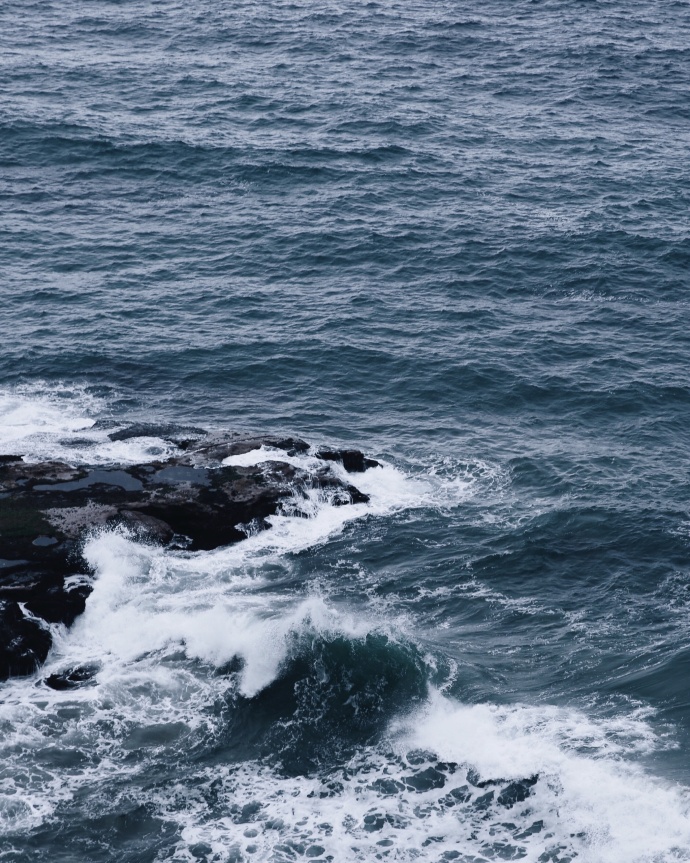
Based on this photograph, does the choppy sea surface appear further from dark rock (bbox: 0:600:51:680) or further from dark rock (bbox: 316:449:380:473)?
dark rock (bbox: 0:600:51:680)

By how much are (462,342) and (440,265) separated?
33.8 feet

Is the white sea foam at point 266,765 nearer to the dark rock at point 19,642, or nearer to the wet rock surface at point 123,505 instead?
the dark rock at point 19,642

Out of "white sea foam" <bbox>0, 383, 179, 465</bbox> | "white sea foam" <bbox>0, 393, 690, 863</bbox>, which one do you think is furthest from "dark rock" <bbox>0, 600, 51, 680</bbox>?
"white sea foam" <bbox>0, 383, 179, 465</bbox>

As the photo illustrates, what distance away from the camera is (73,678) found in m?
46.2

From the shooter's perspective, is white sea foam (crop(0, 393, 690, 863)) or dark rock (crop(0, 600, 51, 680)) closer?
white sea foam (crop(0, 393, 690, 863))

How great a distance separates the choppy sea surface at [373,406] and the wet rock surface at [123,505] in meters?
1.16

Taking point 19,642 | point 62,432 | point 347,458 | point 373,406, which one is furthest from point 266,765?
point 373,406

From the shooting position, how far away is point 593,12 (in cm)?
12712

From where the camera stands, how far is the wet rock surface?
49.0 m

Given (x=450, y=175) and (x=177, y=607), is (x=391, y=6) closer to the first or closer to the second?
(x=450, y=175)

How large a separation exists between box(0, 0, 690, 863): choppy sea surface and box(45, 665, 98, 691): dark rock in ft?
2.21

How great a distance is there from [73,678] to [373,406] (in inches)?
1062

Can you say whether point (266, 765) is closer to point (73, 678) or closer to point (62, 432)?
point (73, 678)

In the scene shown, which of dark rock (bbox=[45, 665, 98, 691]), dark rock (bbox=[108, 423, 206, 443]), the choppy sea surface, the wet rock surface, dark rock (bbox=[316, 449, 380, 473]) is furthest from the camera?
dark rock (bbox=[108, 423, 206, 443])
